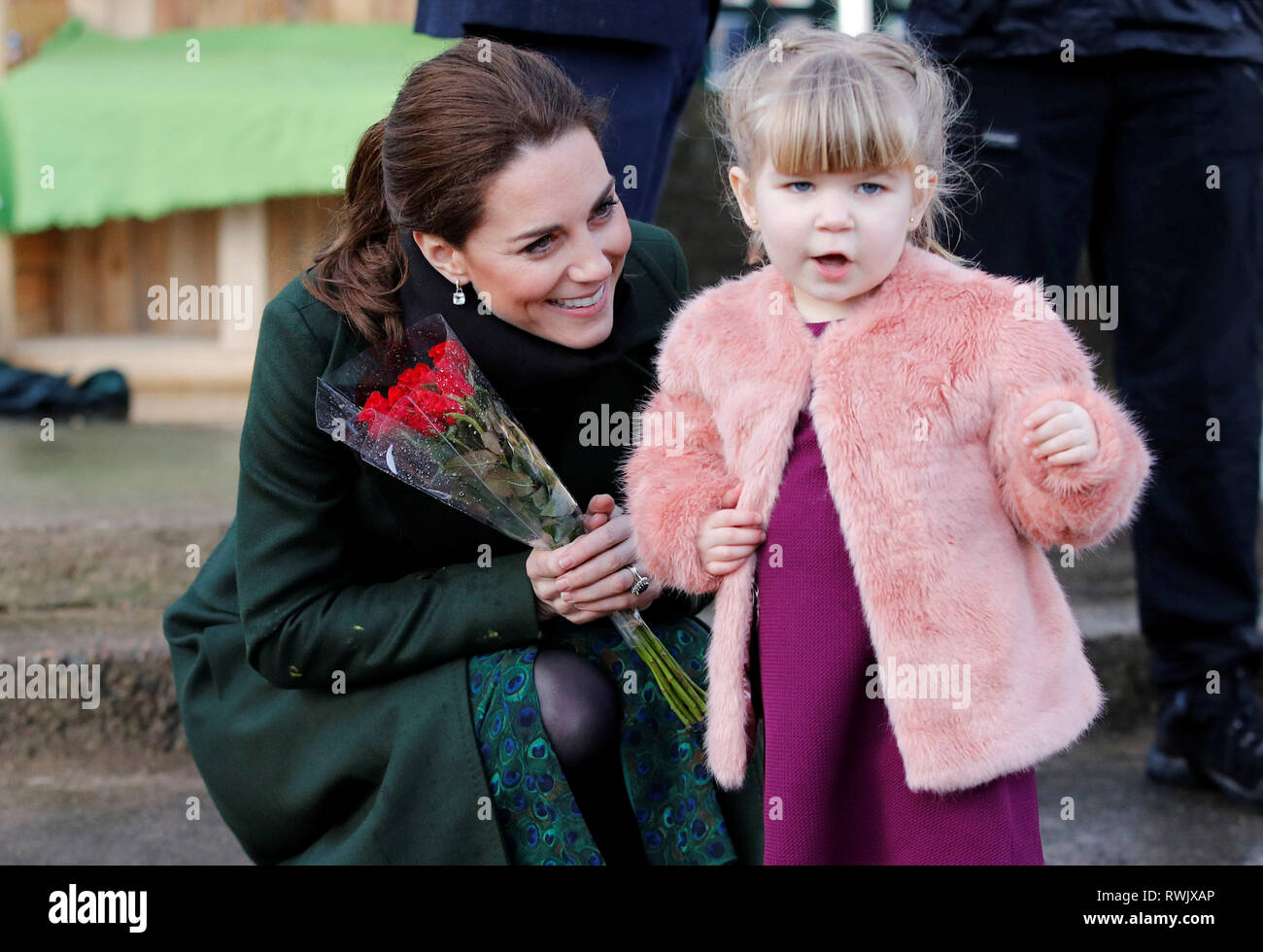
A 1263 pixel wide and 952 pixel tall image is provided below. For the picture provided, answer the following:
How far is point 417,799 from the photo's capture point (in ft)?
6.64

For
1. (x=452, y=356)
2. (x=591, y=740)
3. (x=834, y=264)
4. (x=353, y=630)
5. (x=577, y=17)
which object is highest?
(x=577, y=17)

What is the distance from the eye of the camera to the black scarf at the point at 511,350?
6.70 ft

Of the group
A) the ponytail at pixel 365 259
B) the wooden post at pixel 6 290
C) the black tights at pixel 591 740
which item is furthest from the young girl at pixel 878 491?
the wooden post at pixel 6 290

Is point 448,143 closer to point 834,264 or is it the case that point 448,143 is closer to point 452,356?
point 452,356

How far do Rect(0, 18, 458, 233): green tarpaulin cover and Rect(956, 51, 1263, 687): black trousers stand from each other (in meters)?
2.32

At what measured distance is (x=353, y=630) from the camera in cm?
206

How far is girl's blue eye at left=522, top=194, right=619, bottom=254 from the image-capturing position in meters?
2.02

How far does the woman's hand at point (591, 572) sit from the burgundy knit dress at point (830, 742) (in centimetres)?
22

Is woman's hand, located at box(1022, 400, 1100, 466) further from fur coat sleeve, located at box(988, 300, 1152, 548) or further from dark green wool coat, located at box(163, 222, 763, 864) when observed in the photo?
dark green wool coat, located at box(163, 222, 763, 864)

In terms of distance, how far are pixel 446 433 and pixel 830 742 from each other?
0.63 meters
